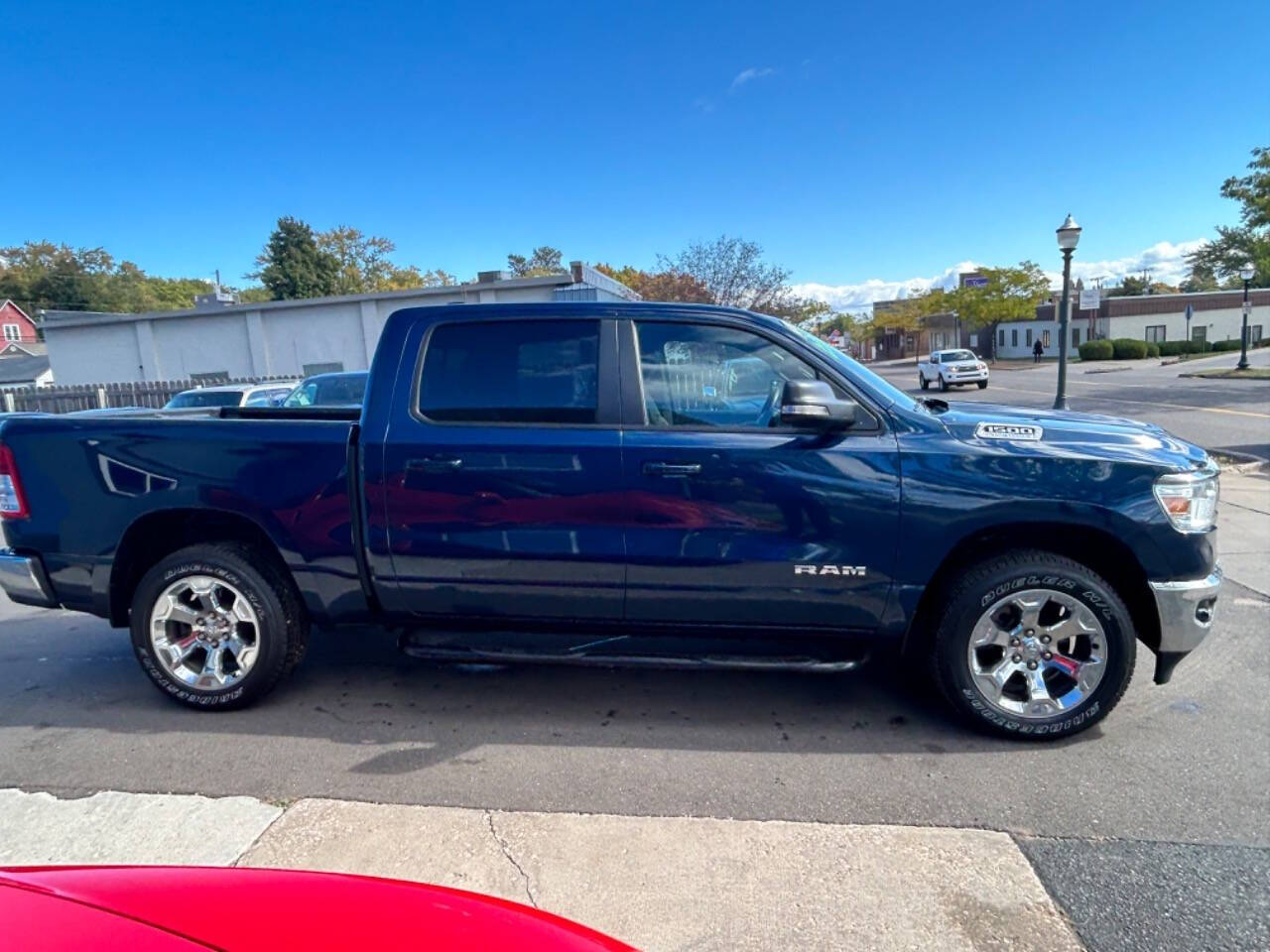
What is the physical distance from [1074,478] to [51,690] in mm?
5304

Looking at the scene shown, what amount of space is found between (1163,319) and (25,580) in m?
67.0

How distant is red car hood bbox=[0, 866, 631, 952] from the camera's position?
4.08 feet

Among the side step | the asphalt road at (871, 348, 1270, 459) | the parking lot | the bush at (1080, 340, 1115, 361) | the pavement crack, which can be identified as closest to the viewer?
the pavement crack

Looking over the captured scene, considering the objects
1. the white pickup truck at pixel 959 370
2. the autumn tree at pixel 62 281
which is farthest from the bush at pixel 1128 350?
the autumn tree at pixel 62 281

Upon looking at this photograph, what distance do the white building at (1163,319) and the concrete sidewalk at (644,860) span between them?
59827mm

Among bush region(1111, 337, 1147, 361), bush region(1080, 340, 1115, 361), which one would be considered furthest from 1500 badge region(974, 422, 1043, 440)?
bush region(1111, 337, 1147, 361)

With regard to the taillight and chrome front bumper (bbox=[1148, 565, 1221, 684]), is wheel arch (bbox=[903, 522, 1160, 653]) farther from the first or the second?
the taillight

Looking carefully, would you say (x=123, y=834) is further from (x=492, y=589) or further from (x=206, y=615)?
(x=492, y=589)

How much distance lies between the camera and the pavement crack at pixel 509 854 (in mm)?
2273

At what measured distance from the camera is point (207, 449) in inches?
132

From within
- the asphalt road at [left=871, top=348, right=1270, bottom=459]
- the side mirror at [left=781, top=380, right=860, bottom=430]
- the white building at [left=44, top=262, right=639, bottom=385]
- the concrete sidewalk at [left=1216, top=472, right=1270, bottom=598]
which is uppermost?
the white building at [left=44, top=262, right=639, bottom=385]

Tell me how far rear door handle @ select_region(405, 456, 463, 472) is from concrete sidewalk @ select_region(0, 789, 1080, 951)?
1.41 m

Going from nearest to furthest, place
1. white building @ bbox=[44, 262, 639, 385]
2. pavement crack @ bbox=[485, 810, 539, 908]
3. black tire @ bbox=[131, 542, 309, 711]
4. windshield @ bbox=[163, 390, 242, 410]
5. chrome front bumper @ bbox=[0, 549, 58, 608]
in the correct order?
pavement crack @ bbox=[485, 810, 539, 908] < black tire @ bbox=[131, 542, 309, 711] < chrome front bumper @ bbox=[0, 549, 58, 608] < windshield @ bbox=[163, 390, 242, 410] < white building @ bbox=[44, 262, 639, 385]

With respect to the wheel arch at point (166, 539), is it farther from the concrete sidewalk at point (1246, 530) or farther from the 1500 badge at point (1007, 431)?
the concrete sidewalk at point (1246, 530)
